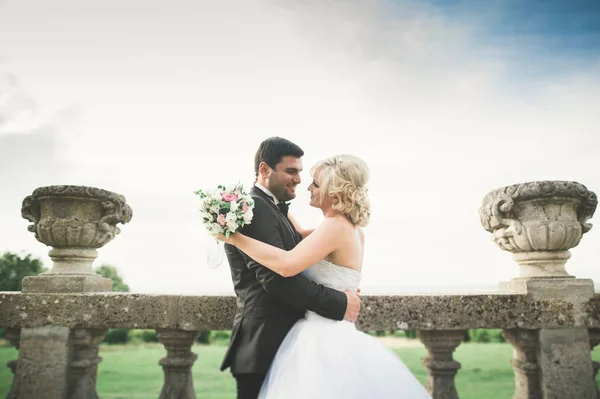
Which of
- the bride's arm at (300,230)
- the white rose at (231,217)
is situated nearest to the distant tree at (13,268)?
the bride's arm at (300,230)

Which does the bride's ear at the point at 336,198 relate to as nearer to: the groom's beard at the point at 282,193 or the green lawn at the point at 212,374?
the groom's beard at the point at 282,193

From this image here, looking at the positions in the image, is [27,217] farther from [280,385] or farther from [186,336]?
[280,385]

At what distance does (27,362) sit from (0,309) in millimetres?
523

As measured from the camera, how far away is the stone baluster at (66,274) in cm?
329

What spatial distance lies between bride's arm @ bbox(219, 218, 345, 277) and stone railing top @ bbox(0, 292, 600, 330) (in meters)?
1.03

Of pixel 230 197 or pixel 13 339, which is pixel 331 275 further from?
pixel 13 339

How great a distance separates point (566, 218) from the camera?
3.27 metres

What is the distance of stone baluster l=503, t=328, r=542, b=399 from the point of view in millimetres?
3273

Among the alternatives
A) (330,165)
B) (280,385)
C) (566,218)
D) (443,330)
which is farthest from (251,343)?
(566,218)

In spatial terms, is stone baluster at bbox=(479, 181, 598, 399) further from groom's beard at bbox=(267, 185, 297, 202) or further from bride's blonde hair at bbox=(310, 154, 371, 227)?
groom's beard at bbox=(267, 185, 297, 202)

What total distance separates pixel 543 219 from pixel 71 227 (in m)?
4.07

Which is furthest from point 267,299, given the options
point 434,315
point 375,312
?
point 434,315

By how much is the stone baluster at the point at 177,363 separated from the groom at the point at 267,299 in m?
1.06

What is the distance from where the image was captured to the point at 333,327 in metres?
2.41
